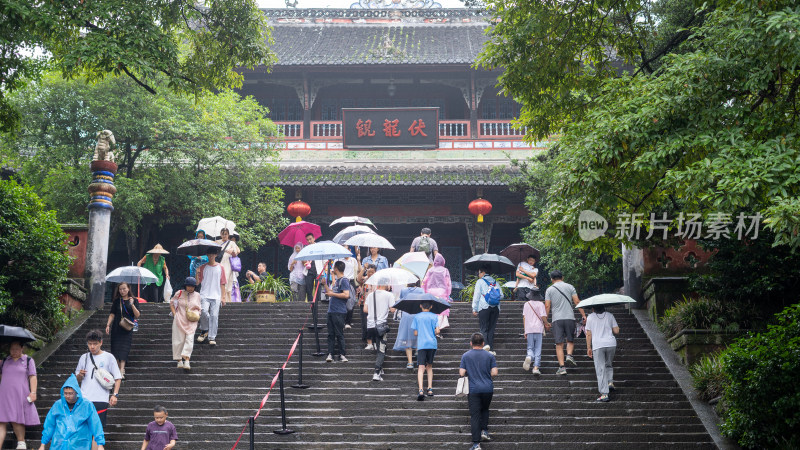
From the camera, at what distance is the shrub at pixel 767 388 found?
8297 mm

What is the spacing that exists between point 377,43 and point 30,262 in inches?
584

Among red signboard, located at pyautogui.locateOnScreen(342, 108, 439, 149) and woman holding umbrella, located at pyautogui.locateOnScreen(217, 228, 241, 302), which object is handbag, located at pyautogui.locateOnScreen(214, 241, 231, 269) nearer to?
woman holding umbrella, located at pyautogui.locateOnScreen(217, 228, 241, 302)

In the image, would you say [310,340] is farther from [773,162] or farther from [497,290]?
[773,162]

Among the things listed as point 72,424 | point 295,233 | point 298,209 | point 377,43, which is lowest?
point 72,424

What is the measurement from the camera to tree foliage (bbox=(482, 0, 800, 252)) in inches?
282

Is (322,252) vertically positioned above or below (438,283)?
above

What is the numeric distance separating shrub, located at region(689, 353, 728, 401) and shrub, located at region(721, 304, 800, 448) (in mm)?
823

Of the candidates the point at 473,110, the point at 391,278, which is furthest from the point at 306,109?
the point at 391,278

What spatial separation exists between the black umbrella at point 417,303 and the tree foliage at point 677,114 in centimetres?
209

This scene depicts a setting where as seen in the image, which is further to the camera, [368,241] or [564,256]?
[564,256]

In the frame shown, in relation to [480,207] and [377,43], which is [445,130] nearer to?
[480,207]

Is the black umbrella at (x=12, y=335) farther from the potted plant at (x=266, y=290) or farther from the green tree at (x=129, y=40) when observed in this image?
the potted plant at (x=266, y=290)

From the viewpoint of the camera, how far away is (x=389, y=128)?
2158 cm

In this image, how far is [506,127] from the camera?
22.2 m
